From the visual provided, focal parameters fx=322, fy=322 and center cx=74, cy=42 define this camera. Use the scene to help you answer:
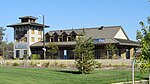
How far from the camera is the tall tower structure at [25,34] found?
75562 millimetres

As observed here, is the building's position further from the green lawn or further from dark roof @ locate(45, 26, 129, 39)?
the green lawn

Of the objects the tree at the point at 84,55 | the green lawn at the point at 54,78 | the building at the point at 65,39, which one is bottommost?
the green lawn at the point at 54,78

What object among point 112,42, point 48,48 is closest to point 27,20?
point 48,48

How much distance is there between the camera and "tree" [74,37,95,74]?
90.7 feet

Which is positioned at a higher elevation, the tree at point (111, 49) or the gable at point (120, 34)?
the gable at point (120, 34)

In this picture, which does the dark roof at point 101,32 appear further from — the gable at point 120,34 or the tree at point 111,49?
the tree at point 111,49

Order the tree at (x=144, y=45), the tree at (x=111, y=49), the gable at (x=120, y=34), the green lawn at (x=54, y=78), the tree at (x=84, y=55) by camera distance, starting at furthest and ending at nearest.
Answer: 1. the gable at (x=120, y=34)
2. the tree at (x=111, y=49)
3. the tree at (x=84, y=55)
4. the green lawn at (x=54, y=78)
5. the tree at (x=144, y=45)

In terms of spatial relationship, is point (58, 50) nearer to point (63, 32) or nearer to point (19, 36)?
point (63, 32)

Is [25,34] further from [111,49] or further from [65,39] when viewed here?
[111,49]

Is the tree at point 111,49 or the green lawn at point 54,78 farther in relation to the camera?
the tree at point 111,49

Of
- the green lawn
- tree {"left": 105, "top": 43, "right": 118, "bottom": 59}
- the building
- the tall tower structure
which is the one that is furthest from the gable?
the green lawn

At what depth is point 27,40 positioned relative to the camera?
75.8 meters

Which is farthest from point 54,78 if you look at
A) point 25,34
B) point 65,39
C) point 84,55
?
point 25,34

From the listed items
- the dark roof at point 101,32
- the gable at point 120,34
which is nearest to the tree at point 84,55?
the dark roof at point 101,32
